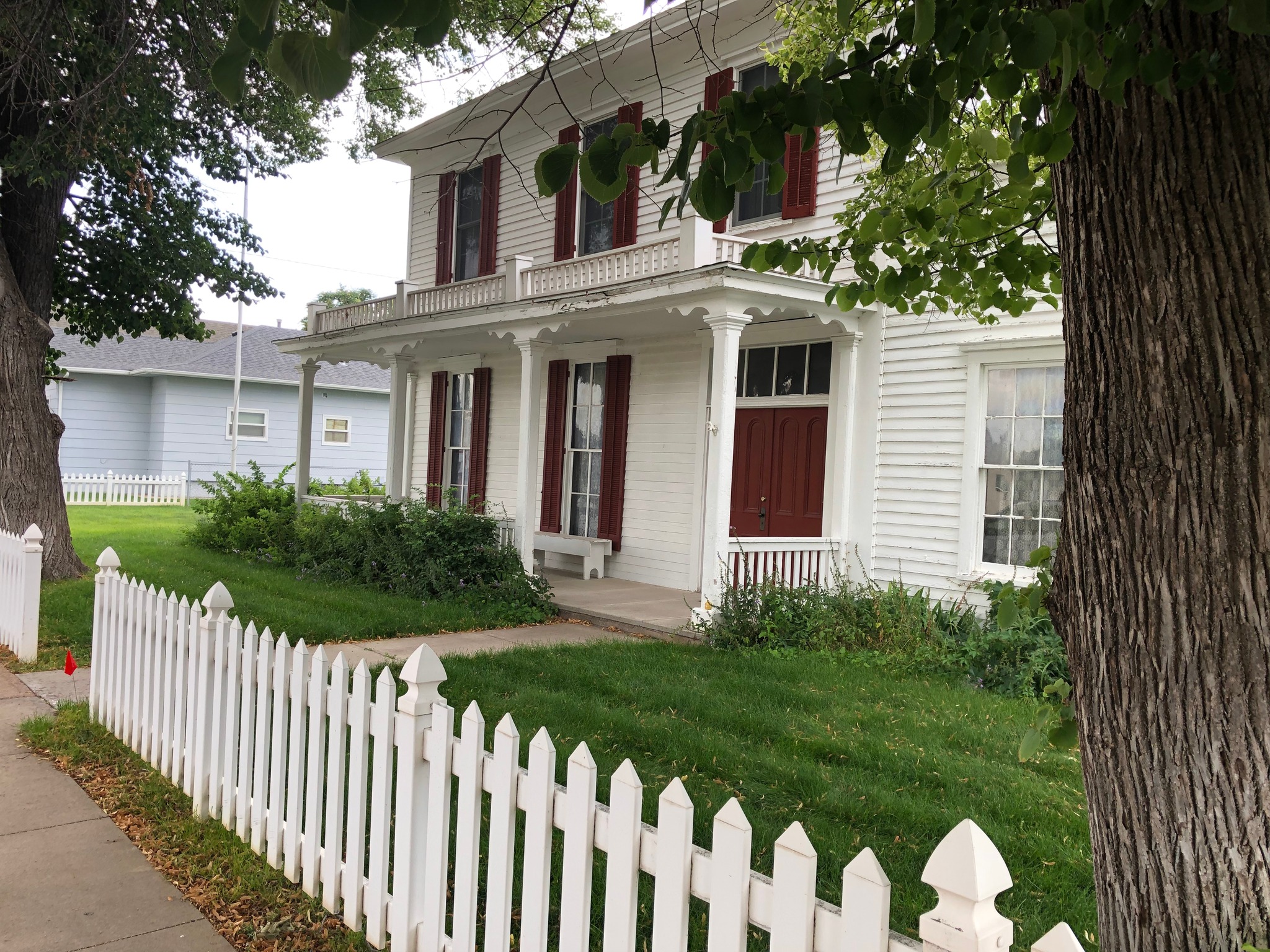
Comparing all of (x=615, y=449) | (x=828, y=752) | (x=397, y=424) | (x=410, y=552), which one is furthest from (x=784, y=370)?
(x=397, y=424)

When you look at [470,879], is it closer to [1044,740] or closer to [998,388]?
[1044,740]

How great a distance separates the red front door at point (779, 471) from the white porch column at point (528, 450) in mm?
2460

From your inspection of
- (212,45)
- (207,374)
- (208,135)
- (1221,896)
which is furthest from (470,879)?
(207,374)

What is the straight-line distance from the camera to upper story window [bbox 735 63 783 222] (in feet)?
36.1

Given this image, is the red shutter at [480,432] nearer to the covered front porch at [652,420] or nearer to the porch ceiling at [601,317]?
the covered front porch at [652,420]

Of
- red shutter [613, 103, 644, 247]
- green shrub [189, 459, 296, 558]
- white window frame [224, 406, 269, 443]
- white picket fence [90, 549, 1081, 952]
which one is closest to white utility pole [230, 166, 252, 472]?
white window frame [224, 406, 269, 443]

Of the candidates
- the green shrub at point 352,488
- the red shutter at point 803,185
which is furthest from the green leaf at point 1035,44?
the green shrub at point 352,488

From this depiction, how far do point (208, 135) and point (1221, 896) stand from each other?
560 inches

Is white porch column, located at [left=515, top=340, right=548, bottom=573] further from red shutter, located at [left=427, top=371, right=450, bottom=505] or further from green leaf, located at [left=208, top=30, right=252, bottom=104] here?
green leaf, located at [left=208, top=30, right=252, bottom=104]

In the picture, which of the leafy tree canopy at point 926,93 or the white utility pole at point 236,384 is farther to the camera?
the white utility pole at point 236,384

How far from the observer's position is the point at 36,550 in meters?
7.38

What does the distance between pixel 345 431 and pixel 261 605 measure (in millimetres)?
22480

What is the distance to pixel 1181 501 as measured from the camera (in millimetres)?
1732

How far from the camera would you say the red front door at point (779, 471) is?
1098 centimetres
